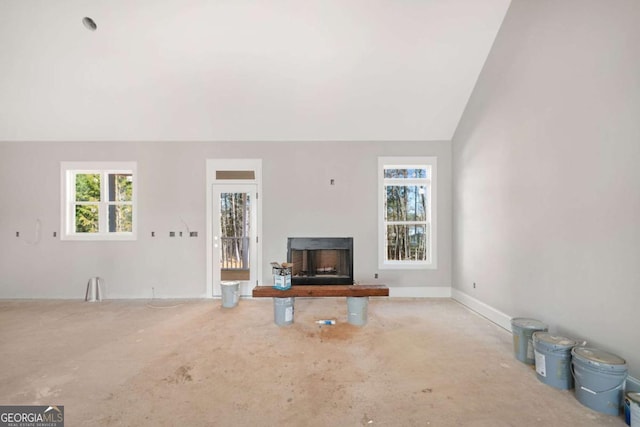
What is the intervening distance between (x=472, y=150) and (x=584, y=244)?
216 centimetres

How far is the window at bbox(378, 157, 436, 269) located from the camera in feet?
Result: 16.0

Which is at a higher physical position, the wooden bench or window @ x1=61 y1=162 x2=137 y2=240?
window @ x1=61 y1=162 x2=137 y2=240

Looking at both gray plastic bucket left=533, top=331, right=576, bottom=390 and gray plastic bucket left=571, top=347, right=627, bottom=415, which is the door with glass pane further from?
gray plastic bucket left=571, top=347, right=627, bottom=415

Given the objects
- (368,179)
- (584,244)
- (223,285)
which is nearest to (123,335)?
(223,285)

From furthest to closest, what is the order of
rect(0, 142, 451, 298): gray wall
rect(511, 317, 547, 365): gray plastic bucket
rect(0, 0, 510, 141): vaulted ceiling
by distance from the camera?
1. rect(0, 142, 451, 298): gray wall
2. rect(0, 0, 510, 141): vaulted ceiling
3. rect(511, 317, 547, 365): gray plastic bucket

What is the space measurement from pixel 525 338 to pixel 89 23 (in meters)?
5.97

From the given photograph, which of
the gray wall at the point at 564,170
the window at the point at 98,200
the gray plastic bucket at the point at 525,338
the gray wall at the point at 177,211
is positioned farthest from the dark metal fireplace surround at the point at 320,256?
the window at the point at 98,200

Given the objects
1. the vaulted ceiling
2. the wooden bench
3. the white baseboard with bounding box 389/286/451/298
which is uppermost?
the vaulted ceiling

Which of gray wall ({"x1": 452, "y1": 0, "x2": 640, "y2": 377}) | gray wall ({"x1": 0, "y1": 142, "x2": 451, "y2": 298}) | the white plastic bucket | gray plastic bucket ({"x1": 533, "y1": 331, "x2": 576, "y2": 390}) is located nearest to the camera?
gray wall ({"x1": 452, "y1": 0, "x2": 640, "y2": 377})

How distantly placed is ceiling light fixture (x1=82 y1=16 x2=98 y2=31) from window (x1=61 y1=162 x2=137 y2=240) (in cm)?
204

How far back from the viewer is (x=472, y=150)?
4223 millimetres

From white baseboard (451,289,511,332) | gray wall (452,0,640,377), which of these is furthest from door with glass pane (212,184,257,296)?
gray wall (452,0,640,377)

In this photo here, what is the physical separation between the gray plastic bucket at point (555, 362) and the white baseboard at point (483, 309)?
1.14 m

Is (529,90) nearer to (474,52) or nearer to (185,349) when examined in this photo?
(474,52)
